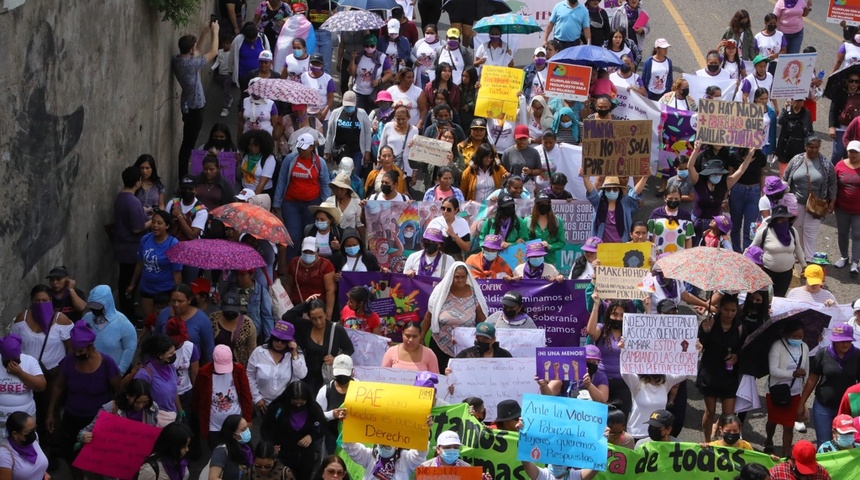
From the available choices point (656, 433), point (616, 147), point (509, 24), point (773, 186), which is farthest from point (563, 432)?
point (509, 24)

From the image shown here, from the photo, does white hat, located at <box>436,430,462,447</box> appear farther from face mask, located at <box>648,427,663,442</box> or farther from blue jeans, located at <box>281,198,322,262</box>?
blue jeans, located at <box>281,198,322,262</box>

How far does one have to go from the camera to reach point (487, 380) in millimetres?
13500

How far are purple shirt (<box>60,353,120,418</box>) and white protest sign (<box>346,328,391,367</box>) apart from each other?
2.39 m

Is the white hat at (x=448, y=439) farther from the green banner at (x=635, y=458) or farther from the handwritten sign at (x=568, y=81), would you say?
the handwritten sign at (x=568, y=81)

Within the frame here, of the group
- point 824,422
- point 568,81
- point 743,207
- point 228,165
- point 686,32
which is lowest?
point 686,32

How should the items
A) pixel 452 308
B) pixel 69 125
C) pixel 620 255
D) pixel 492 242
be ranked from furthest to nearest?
pixel 492 242 → pixel 620 255 → pixel 69 125 → pixel 452 308

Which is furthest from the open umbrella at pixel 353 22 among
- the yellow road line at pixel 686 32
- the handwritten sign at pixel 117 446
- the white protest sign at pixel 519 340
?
the handwritten sign at pixel 117 446

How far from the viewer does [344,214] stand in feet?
53.9

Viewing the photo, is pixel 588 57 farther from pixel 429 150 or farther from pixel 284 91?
pixel 284 91

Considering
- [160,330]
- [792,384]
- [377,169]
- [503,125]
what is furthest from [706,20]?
[160,330]

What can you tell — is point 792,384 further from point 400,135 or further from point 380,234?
point 400,135

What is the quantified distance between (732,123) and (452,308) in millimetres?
4887

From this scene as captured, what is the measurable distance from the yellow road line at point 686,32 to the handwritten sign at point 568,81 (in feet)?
24.0

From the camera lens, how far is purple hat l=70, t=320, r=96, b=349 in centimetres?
1264
